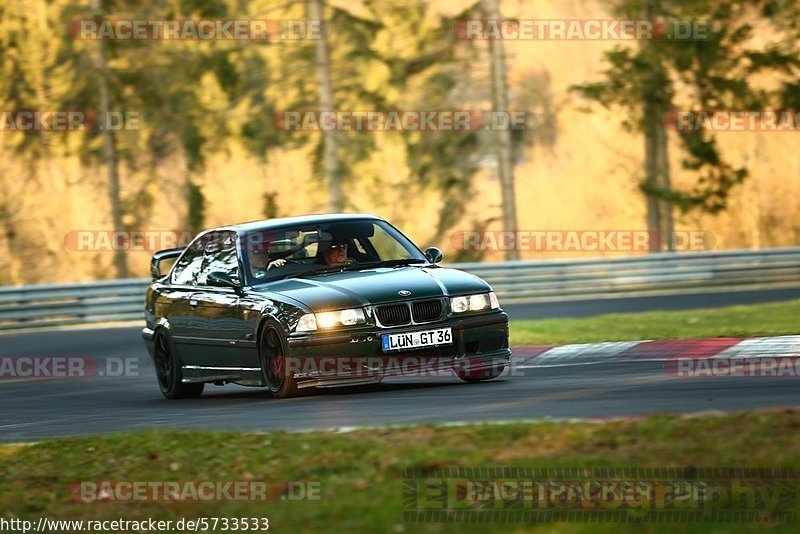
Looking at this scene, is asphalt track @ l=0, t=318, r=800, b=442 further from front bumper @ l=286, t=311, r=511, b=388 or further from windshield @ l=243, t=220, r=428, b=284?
windshield @ l=243, t=220, r=428, b=284

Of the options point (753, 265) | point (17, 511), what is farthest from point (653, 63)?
point (17, 511)

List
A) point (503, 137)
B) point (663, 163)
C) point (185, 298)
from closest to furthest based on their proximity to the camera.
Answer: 1. point (185, 298)
2. point (503, 137)
3. point (663, 163)

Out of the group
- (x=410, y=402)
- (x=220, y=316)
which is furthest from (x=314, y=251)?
(x=410, y=402)

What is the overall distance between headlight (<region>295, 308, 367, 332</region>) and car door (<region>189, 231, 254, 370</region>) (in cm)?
87

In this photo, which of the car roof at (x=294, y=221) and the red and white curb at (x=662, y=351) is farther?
the red and white curb at (x=662, y=351)

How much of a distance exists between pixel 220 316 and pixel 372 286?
1.62m

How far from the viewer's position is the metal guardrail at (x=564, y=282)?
2412 cm

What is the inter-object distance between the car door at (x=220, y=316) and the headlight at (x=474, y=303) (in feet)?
5.64

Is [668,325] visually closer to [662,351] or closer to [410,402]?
[662,351]

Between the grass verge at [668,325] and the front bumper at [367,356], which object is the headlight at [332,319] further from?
the grass verge at [668,325]

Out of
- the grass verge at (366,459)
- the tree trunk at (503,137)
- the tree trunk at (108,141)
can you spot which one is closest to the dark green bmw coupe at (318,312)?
the grass verge at (366,459)

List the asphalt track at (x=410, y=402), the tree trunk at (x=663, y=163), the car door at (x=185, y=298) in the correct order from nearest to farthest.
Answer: the asphalt track at (x=410, y=402) → the car door at (x=185, y=298) → the tree trunk at (x=663, y=163)

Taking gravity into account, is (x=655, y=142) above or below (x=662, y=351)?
above

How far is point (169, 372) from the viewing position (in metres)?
12.8
